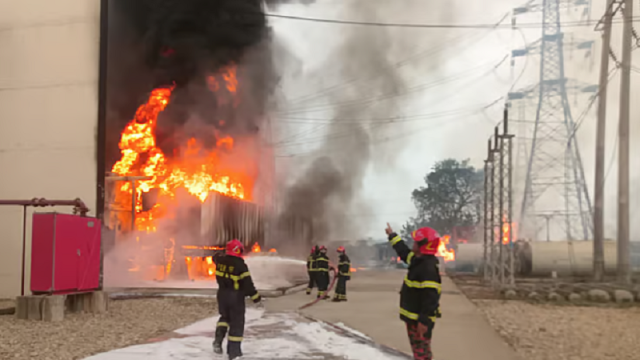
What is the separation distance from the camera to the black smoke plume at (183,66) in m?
30.7

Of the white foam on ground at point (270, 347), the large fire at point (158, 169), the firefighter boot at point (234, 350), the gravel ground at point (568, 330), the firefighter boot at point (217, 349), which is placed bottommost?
the gravel ground at point (568, 330)

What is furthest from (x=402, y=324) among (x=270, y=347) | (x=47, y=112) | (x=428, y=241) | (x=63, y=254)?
(x=47, y=112)

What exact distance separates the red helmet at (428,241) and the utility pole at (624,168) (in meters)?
20.1

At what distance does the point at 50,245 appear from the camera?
1140 cm

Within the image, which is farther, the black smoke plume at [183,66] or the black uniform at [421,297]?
the black smoke plume at [183,66]

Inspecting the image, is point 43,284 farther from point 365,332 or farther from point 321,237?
point 321,237

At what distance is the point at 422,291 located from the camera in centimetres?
564

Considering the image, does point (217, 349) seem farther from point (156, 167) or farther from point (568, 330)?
point (156, 167)

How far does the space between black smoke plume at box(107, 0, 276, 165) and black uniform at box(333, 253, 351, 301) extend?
17264 mm

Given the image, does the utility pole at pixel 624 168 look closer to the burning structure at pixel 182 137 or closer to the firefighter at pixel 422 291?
the burning structure at pixel 182 137

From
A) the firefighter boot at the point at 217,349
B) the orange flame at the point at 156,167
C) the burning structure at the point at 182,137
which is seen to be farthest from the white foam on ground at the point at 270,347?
the orange flame at the point at 156,167

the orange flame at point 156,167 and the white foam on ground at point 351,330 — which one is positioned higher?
the orange flame at point 156,167

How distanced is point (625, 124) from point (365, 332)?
1846 cm

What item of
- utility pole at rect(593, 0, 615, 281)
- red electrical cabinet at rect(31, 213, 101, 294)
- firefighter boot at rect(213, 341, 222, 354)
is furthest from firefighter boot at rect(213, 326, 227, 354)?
utility pole at rect(593, 0, 615, 281)
